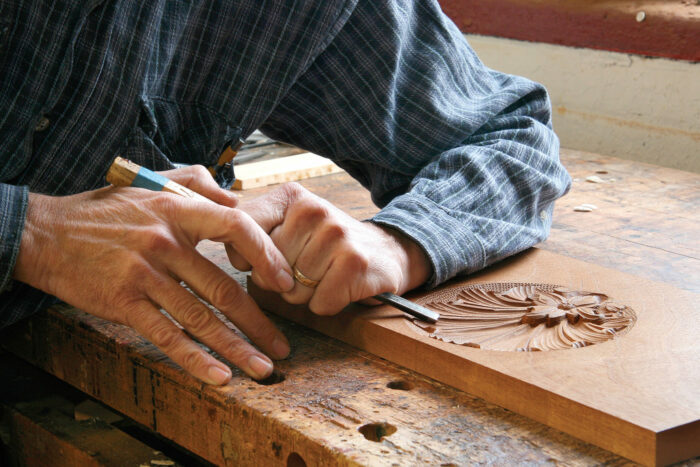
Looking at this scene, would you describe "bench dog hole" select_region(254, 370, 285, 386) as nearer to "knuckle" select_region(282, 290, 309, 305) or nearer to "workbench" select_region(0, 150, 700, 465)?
"workbench" select_region(0, 150, 700, 465)

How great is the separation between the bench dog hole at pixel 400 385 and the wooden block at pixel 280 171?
935mm

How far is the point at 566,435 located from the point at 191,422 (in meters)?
0.42

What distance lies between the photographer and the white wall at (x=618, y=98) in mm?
2387

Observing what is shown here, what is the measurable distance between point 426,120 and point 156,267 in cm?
57

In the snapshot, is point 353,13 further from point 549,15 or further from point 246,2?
point 549,15

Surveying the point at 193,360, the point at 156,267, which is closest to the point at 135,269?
the point at 156,267

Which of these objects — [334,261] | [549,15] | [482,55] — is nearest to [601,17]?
[549,15]

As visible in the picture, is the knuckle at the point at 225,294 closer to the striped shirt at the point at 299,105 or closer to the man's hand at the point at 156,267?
the man's hand at the point at 156,267

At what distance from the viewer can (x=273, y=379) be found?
904 mm

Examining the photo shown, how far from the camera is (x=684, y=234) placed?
1.44 meters

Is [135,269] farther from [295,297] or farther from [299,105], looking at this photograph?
[299,105]

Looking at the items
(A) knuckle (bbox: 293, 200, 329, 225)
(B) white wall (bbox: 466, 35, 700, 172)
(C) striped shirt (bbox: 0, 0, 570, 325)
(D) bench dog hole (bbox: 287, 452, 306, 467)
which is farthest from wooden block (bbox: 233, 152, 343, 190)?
(B) white wall (bbox: 466, 35, 700, 172)

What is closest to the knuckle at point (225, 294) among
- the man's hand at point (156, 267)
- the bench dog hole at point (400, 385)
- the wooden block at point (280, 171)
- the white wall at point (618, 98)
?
the man's hand at point (156, 267)

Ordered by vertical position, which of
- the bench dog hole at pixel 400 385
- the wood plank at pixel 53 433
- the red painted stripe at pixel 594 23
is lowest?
the wood plank at pixel 53 433
